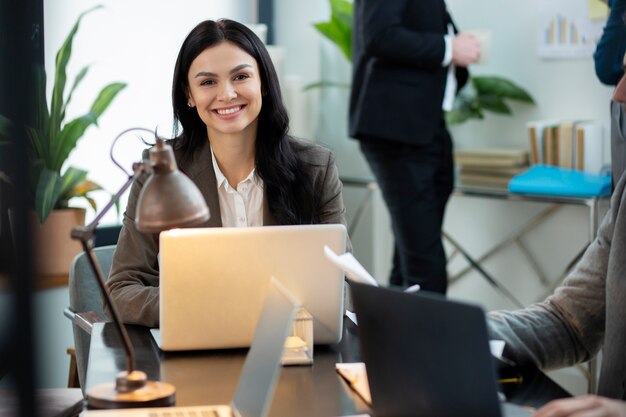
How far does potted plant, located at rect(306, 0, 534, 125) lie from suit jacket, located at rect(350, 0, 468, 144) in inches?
17.2

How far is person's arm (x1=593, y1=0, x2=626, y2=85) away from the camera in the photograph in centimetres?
302

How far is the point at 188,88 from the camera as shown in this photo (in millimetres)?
2381

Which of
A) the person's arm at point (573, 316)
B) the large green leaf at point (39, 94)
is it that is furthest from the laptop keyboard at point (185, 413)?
the large green leaf at point (39, 94)

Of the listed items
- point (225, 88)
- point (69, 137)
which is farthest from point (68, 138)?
point (225, 88)

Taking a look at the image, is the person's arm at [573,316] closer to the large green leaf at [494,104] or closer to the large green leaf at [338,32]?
the large green leaf at [494,104]

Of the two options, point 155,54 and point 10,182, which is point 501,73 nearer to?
point 155,54

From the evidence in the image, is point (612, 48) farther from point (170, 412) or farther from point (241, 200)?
point (170, 412)

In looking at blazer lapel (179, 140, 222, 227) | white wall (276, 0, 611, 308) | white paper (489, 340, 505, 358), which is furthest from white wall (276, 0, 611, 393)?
white paper (489, 340, 505, 358)

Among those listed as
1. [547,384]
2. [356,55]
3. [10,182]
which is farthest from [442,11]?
[10,182]

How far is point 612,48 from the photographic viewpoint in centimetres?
311

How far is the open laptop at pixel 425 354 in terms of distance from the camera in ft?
3.29

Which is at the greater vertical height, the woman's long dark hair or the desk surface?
the woman's long dark hair

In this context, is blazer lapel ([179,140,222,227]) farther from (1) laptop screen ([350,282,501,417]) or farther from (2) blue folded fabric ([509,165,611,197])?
(2) blue folded fabric ([509,165,611,197])

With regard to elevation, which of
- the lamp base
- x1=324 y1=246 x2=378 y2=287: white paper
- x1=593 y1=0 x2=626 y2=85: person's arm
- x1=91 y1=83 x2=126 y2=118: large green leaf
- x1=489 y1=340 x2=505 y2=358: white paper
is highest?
x1=593 y1=0 x2=626 y2=85: person's arm
